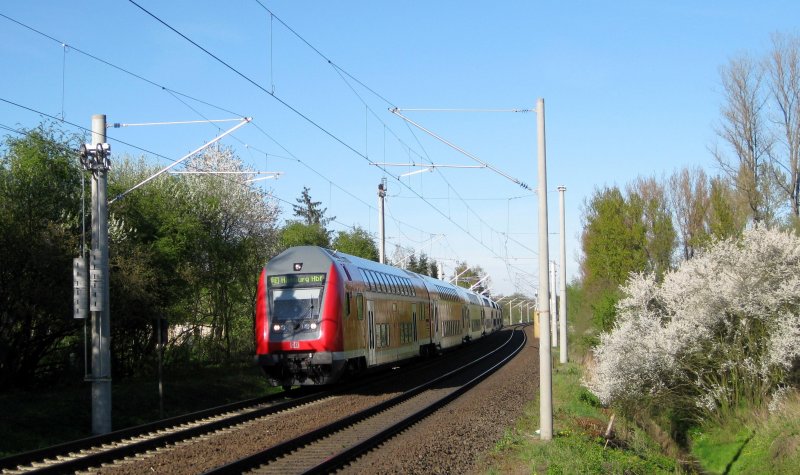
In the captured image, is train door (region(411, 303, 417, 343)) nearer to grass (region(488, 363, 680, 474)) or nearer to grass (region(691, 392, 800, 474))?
grass (region(488, 363, 680, 474))

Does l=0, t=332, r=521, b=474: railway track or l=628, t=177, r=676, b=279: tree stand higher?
l=628, t=177, r=676, b=279: tree

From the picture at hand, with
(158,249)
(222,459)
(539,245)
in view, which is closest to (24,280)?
(158,249)

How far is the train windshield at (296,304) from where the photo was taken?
20703mm

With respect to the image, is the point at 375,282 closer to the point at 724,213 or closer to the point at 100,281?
the point at 100,281

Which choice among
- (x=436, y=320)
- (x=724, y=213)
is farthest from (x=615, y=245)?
(x=436, y=320)

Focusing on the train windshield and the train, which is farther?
the train windshield

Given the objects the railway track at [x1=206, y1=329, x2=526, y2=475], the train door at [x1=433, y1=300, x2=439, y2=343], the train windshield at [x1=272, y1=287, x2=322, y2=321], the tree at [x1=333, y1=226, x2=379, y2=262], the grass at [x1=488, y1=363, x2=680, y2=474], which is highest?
the tree at [x1=333, y1=226, x2=379, y2=262]

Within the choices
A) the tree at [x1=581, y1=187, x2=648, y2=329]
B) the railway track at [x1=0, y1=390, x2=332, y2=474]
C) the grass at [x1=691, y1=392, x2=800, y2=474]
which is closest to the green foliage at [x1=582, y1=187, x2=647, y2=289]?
the tree at [x1=581, y1=187, x2=648, y2=329]

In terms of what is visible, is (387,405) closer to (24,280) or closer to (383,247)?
(24,280)

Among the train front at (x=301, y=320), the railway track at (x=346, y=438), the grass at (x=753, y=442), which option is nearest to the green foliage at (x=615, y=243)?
the grass at (x=753, y=442)

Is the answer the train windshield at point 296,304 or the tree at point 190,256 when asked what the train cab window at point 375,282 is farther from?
the tree at point 190,256

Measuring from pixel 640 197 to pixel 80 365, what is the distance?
120 feet

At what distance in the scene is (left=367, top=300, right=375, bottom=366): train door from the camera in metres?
23.6

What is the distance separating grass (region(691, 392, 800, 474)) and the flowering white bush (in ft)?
2.28
